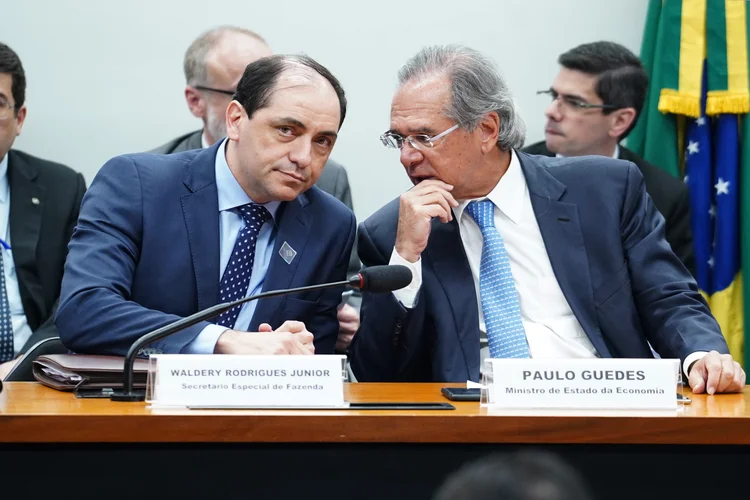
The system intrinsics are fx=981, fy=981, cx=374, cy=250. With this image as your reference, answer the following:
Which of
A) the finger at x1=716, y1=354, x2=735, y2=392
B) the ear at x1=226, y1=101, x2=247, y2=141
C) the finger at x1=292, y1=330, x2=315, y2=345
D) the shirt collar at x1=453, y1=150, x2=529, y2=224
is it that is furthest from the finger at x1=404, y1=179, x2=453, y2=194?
the finger at x1=716, y1=354, x2=735, y2=392

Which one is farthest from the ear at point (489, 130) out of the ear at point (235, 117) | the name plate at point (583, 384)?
the name plate at point (583, 384)

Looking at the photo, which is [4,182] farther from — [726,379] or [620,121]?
[726,379]

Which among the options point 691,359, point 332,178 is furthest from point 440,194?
point 332,178

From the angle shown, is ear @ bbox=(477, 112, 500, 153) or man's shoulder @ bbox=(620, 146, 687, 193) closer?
ear @ bbox=(477, 112, 500, 153)

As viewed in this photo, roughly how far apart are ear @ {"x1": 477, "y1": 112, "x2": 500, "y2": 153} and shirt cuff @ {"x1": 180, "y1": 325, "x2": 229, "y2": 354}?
1006 mm

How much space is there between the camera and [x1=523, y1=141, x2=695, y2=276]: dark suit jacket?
394 cm

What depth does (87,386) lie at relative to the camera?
200 centimetres

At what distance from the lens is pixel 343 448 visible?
1.69 meters

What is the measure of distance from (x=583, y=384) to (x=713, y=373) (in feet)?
1.66

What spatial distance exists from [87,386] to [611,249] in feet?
4.71

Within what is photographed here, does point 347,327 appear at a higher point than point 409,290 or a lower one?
lower

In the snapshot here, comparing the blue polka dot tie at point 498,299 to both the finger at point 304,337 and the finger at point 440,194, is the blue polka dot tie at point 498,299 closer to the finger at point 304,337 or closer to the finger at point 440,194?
the finger at point 440,194

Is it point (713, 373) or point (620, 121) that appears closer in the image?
point (713, 373)

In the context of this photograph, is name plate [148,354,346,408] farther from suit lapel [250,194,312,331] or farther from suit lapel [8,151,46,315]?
suit lapel [8,151,46,315]
